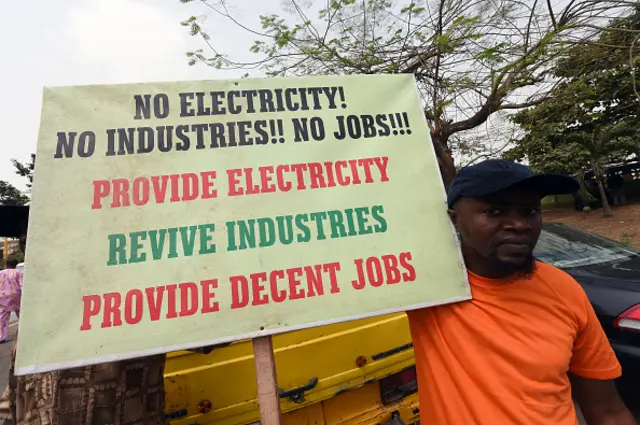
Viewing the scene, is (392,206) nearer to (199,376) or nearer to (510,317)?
(510,317)

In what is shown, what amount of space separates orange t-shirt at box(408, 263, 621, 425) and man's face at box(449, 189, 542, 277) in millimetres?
92

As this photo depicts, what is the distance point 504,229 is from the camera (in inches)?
48.3

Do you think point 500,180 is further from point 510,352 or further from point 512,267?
point 510,352

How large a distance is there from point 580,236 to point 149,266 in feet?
13.2

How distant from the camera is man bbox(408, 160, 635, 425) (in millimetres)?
1133

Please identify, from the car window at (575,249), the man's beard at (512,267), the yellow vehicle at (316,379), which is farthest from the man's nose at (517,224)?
the car window at (575,249)

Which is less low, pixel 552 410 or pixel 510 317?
pixel 510 317

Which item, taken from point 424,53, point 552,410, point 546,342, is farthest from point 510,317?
point 424,53

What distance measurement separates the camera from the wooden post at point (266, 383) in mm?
1170

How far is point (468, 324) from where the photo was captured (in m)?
1.24

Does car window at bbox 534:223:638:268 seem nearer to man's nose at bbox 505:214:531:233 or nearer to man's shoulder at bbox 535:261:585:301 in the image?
man's shoulder at bbox 535:261:585:301

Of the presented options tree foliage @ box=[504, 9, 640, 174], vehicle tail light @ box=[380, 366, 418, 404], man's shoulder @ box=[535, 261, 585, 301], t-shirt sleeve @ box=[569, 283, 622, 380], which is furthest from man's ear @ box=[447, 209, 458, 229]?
tree foliage @ box=[504, 9, 640, 174]

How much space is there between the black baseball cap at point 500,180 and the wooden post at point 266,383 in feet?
3.09

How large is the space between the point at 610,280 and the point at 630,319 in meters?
0.32
